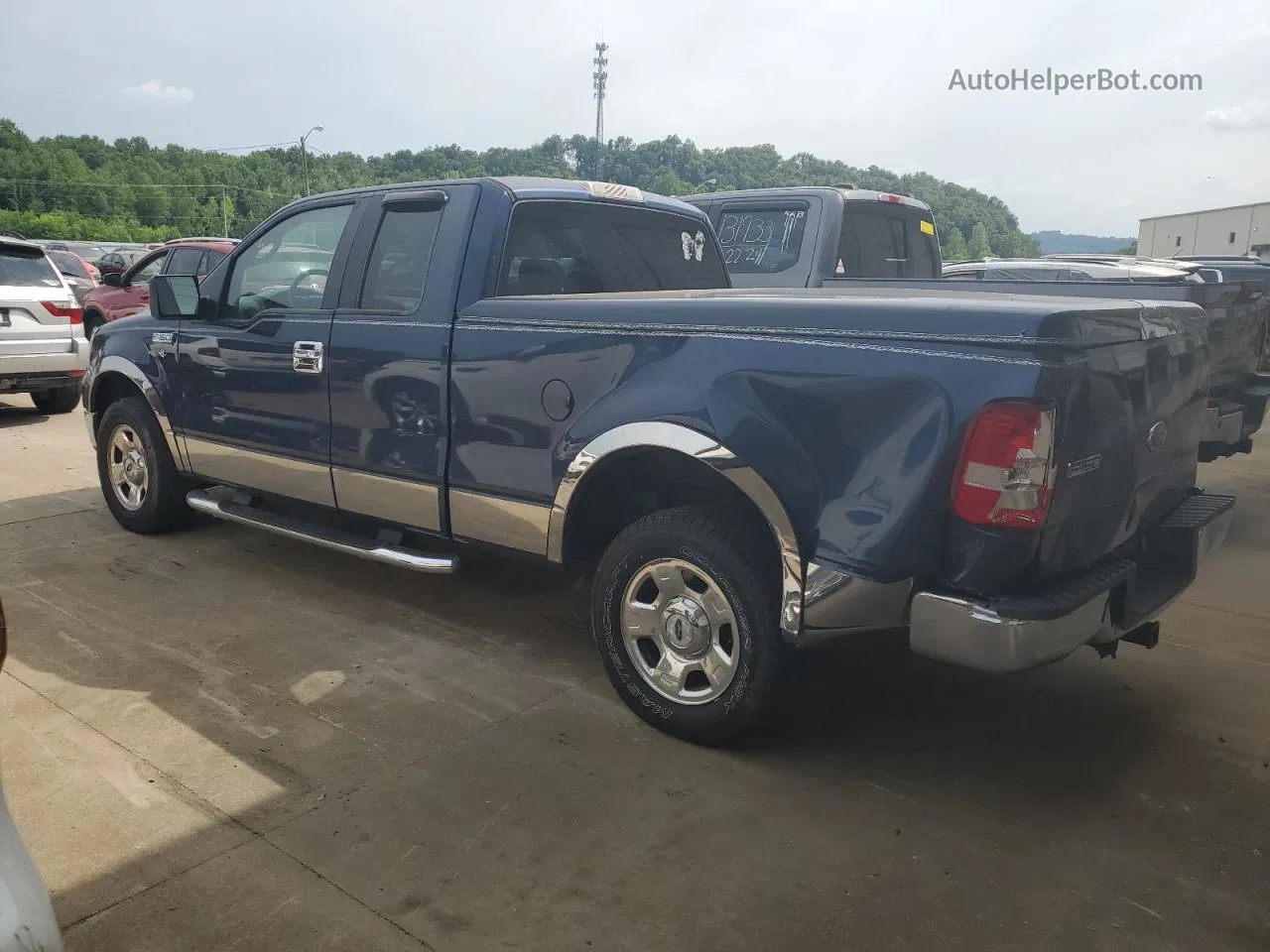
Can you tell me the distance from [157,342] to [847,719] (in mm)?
4013

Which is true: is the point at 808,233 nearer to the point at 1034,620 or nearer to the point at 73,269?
the point at 1034,620

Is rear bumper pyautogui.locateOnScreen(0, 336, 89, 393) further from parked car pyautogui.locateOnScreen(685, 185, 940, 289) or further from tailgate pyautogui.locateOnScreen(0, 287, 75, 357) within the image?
parked car pyautogui.locateOnScreen(685, 185, 940, 289)

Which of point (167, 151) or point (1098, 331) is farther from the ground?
point (167, 151)

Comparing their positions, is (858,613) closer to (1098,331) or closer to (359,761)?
(1098,331)

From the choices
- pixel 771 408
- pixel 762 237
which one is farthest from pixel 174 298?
pixel 762 237

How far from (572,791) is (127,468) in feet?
12.7

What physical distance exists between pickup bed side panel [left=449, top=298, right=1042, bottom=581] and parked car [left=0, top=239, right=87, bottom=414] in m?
7.55

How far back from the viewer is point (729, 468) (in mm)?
2936

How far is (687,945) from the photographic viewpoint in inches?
90.7

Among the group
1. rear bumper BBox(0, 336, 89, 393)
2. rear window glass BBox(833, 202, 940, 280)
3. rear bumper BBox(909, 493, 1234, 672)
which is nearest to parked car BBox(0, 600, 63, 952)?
rear bumper BBox(909, 493, 1234, 672)

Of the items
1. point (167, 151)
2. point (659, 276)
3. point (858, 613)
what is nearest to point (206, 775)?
point (858, 613)

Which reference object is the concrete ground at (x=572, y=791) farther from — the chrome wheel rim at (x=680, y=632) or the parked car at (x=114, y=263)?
the parked car at (x=114, y=263)

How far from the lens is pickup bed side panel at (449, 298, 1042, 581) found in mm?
2584

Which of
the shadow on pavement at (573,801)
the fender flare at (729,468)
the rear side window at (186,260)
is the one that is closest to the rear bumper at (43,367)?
the rear side window at (186,260)
